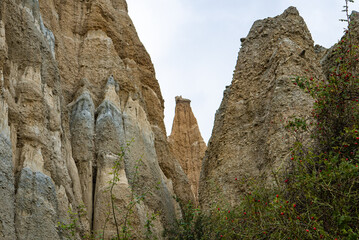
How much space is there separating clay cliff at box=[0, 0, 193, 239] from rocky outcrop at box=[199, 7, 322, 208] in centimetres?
241

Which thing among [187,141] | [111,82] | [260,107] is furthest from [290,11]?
[187,141]

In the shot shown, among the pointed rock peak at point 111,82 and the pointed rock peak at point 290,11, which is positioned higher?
the pointed rock peak at point 290,11

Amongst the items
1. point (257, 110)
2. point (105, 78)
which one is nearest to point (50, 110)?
point (105, 78)

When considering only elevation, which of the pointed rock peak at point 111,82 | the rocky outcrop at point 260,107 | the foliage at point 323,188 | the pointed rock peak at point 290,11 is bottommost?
the foliage at point 323,188

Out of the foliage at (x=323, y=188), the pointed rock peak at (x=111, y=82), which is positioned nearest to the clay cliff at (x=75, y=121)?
the pointed rock peak at (x=111, y=82)

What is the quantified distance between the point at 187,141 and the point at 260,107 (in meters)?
30.9

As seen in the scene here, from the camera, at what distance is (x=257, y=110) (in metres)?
15.2

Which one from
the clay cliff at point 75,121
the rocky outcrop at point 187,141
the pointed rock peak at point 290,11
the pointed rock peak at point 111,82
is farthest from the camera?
the rocky outcrop at point 187,141

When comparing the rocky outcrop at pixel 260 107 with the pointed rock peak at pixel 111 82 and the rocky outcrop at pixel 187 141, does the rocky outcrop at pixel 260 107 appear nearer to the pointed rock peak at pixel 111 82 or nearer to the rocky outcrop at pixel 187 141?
the pointed rock peak at pixel 111 82

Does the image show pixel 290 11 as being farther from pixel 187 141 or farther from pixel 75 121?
pixel 187 141

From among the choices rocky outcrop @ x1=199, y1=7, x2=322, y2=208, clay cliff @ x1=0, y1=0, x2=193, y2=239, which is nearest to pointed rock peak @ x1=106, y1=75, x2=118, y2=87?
clay cliff @ x1=0, y1=0, x2=193, y2=239

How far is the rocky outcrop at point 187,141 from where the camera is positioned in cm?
4200

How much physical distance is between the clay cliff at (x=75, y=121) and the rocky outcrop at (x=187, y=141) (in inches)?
777

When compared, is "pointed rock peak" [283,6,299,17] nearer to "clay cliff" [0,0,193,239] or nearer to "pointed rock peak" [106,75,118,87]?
"clay cliff" [0,0,193,239]
